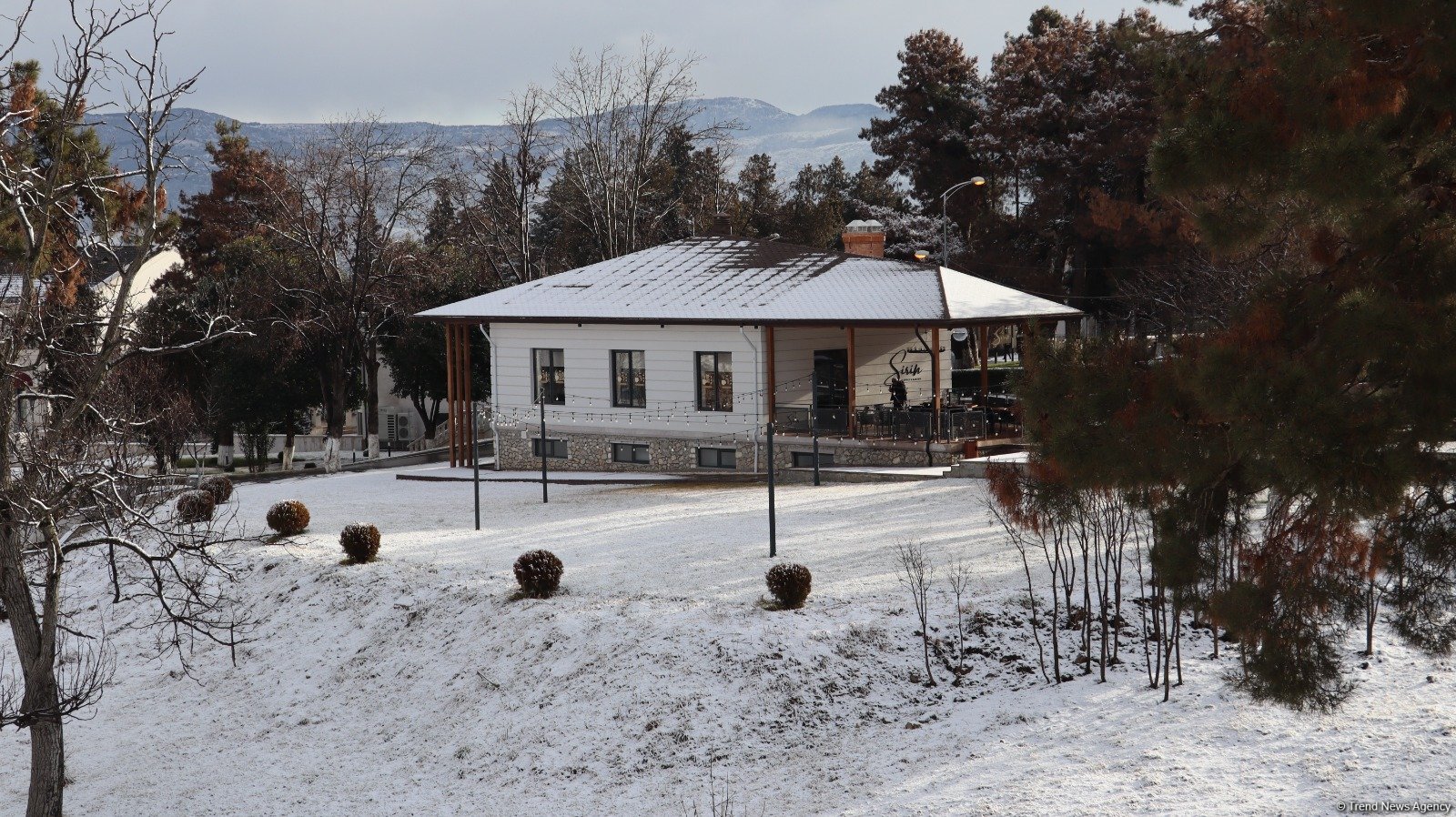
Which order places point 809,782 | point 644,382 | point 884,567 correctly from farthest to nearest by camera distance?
1. point 644,382
2. point 884,567
3. point 809,782

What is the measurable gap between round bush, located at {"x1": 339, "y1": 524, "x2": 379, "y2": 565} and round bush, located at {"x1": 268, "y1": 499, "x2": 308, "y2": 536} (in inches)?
110

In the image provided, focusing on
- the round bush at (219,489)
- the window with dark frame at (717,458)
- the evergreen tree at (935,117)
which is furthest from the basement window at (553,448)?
the evergreen tree at (935,117)

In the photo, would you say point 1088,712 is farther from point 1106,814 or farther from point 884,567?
point 884,567

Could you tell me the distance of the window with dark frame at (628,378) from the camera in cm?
2977

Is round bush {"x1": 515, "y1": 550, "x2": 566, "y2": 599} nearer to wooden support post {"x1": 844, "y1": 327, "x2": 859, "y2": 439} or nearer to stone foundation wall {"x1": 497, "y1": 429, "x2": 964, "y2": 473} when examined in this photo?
stone foundation wall {"x1": 497, "y1": 429, "x2": 964, "y2": 473}

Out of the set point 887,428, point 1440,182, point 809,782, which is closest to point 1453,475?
point 1440,182

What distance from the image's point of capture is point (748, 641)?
1445cm

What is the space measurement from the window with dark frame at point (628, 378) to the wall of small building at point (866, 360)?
3.61 metres

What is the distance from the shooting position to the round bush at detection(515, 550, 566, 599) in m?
16.9

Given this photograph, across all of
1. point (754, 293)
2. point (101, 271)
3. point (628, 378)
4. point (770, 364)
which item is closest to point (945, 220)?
point (754, 293)

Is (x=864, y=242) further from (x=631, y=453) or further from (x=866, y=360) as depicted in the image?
(x=631, y=453)

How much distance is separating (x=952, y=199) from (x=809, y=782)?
42.2 m

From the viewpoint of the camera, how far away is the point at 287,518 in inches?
879

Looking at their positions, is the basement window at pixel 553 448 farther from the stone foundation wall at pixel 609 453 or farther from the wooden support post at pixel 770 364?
the wooden support post at pixel 770 364
